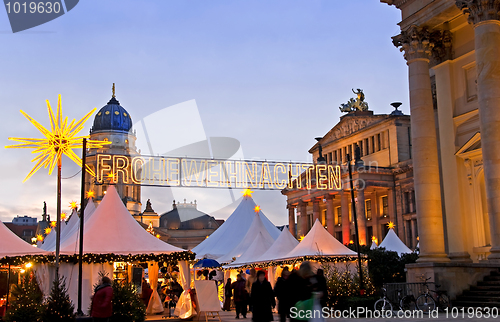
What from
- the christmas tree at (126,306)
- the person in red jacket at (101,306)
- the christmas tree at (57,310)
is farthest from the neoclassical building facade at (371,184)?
the person in red jacket at (101,306)

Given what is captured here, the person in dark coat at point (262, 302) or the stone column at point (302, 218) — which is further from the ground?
the stone column at point (302, 218)

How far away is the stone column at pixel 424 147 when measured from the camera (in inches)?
828

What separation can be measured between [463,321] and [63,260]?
46.2ft

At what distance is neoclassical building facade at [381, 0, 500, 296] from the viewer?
64.6ft

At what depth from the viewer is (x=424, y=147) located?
21.7 meters

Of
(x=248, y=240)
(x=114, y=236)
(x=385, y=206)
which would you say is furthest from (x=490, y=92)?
(x=385, y=206)

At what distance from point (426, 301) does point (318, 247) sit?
8.80m

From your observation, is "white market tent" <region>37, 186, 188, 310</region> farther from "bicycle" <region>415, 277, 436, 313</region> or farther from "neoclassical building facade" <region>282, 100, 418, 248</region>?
"neoclassical building facade" <region>282, 100, 418, 248</region>

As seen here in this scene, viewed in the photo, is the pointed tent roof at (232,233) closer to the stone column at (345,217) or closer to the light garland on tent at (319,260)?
the light garland on tent at (319,260)

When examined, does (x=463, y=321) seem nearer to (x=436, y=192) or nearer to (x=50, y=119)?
(x=436, y=192)

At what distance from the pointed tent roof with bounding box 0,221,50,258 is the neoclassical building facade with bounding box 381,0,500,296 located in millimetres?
14056

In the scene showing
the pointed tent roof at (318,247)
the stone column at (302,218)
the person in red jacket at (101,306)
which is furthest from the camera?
the stone column at (302,218)

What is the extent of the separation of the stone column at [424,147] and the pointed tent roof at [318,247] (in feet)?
22.6

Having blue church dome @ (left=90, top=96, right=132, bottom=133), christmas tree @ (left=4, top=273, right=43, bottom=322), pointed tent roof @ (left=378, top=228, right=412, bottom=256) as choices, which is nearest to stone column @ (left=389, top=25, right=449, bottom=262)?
christmas tree @ (left=4, top=273, right=43, bottom=322)
